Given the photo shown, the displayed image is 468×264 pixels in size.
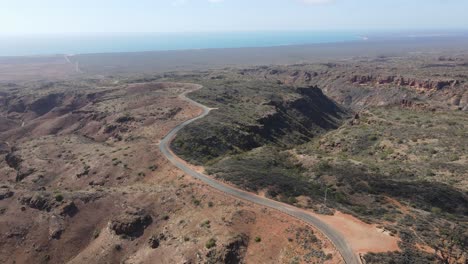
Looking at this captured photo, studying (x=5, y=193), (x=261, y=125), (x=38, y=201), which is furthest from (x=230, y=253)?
(x=261, y=125)

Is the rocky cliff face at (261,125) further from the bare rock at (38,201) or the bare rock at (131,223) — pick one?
the bare rock at (38,201)

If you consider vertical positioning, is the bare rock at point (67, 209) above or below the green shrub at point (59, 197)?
below

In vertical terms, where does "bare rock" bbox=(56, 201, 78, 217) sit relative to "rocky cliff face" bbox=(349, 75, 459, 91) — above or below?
above

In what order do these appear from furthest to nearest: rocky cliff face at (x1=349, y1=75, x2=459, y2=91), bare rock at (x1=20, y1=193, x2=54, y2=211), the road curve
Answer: rocky cliff face at (x1=349, y1=75, x2=459, y2=91) < bare rock at (x1=20, y1=193, x2=54, y2=211) < the road curve

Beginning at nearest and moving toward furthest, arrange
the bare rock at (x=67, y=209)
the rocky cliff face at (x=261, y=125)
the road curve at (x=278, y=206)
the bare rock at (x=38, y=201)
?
1. the road curve at (x=278, y=206)
2. the bare rock at (x=67, y=209)
3. the bare rock at (x=38, y=201)
4. the rocky cliff face at (x=261, y=125)

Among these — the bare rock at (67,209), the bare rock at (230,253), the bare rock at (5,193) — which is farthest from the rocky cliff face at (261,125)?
the bare rock at (230,253)

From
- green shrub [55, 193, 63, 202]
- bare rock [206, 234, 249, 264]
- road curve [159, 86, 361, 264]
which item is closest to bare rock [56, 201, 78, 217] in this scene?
green shrub [55, 193, 63, 202]

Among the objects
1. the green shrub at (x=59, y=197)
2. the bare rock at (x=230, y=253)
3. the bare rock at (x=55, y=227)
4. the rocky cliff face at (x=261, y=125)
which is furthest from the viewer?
the rocky cliff face at (x=261, y=125)

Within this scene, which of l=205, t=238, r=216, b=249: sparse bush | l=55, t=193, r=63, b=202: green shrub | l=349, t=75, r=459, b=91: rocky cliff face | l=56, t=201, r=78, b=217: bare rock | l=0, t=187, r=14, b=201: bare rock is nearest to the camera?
l=205, t=238, r=216, b=249: sparse bush

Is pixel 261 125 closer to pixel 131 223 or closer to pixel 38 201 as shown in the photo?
pixel 131 223

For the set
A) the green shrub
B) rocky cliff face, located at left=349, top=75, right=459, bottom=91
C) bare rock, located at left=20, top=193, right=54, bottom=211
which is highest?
the green shrub

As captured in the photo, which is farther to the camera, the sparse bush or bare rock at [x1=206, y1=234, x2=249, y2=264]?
the sparse bush

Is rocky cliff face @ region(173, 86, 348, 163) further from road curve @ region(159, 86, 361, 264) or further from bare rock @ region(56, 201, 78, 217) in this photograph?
bare rock @ region(56, 201, 78, 217)
